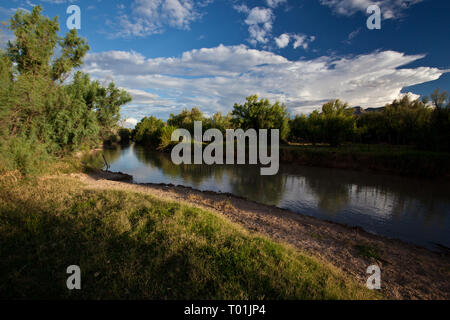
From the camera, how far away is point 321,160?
106 ft

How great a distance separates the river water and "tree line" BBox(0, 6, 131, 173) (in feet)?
39.2

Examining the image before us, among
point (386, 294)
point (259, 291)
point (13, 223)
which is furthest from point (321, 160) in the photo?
point (13, 223)

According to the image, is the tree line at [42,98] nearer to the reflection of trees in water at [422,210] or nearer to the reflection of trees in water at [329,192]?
the reflection of trees in water at [329,192]

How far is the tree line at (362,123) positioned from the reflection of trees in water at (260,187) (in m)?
23.5

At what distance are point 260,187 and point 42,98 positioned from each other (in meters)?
19.0

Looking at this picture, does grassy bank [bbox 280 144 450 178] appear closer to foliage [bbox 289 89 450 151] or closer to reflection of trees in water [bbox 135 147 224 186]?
foliage [bbox 289 89 450 151]

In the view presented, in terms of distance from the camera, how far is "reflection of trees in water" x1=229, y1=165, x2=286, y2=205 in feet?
55.8

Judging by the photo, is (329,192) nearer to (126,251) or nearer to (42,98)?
(126,251)

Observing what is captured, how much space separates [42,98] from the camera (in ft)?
40.7

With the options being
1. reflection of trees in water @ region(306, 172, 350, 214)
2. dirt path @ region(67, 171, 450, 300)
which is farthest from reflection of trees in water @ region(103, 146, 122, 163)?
dirt path @ region(67, 171, 450, 300)

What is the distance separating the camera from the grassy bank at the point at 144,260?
3.66 m

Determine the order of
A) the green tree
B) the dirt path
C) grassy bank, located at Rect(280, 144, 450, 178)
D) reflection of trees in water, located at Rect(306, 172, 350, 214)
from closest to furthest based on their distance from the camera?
the dirt path
reflection of trees in water, located at Rect(306, 172, 350, 214)
grassy bank, located at Rect(280, 144, 450, 178)
the green tree

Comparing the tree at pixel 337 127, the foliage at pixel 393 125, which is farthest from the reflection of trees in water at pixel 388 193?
the tree at pixel 337 127
